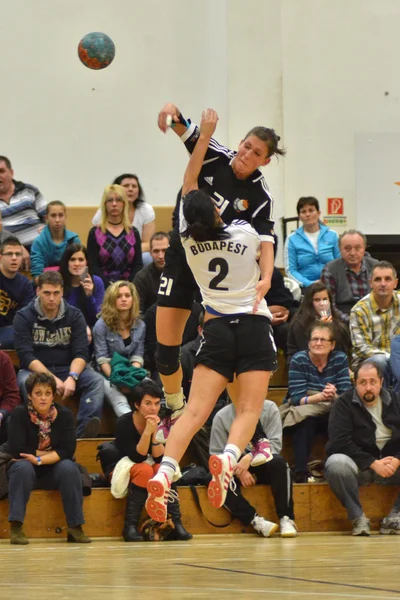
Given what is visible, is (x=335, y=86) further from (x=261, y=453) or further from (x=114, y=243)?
(x=261, y=453)

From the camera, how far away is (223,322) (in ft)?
16.4

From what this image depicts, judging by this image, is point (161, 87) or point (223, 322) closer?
point (223, 322)

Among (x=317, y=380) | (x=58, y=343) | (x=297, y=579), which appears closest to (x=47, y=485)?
(x=58, y=343)

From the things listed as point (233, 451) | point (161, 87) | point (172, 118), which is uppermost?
point (161, 87)

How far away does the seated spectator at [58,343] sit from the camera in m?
7.89

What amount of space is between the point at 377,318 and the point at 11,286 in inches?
122

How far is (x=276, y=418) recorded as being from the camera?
7.33 meters

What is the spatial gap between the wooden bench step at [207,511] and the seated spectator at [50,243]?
2848 mm

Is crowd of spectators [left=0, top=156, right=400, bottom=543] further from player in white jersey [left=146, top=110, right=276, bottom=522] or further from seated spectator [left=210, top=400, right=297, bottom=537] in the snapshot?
player in white jersey [left=146, top=110, right=276, bottom=522]

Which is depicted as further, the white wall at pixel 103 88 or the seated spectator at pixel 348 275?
the white wall at pixel 103 88

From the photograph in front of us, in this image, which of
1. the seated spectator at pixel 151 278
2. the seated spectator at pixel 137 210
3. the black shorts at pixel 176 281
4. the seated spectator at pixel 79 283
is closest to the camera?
the black shorts at pixel 176 281

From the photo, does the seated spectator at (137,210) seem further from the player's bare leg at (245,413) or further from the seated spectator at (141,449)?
the player's bare leg at (245,413)

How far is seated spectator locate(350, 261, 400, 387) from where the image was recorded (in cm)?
823

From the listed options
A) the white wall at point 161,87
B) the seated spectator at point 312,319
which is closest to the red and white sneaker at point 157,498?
the seated spectator at point 312,319
